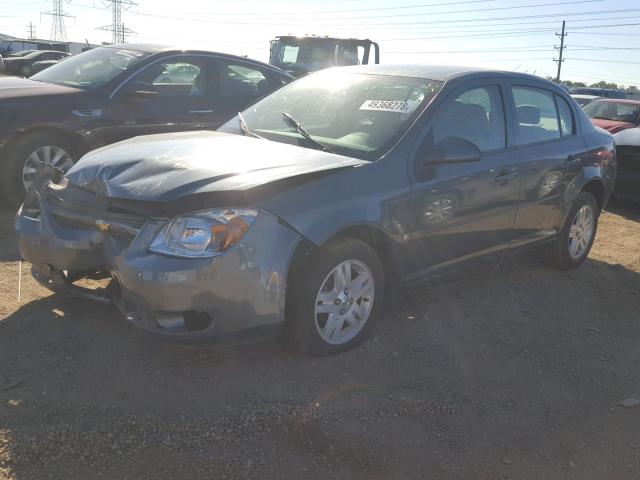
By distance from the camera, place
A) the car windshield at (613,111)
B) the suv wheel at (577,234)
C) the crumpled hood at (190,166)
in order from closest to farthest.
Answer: the crumpled hood at (190,166) < the suv wheel at (577,234) < the car windshield at (613,111)

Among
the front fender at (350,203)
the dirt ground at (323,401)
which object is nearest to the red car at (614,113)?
the dirt ground at (323,401)

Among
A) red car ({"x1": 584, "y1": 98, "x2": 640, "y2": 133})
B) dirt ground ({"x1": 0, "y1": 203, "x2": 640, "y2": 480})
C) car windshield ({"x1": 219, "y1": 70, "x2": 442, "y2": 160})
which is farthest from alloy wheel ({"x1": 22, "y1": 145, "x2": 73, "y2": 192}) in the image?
red car ({"x1": 584, "y1": 98, "x2": 640, "y2": 133})

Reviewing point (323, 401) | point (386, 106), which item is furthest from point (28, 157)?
point (323, 401)

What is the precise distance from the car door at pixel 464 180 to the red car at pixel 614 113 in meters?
7.57

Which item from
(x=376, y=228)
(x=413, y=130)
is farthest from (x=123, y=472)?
(x=413, y=130)

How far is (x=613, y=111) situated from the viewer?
12273 millimetres

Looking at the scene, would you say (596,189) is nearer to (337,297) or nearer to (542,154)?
(542,154)

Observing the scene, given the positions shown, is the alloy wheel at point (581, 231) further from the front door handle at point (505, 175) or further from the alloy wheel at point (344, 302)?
the alloy wheel at point (344, 302)

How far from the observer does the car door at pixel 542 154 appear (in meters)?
4.76

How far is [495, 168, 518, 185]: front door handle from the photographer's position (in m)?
4.43

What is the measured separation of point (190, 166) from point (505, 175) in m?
2.31

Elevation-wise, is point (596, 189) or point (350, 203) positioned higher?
point (350, 203)

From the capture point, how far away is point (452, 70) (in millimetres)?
4488

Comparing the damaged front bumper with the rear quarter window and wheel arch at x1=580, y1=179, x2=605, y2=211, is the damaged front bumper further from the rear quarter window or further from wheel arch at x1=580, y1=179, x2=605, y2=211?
wheel arch at x1=580, y1=179, x2=605, y2=211
